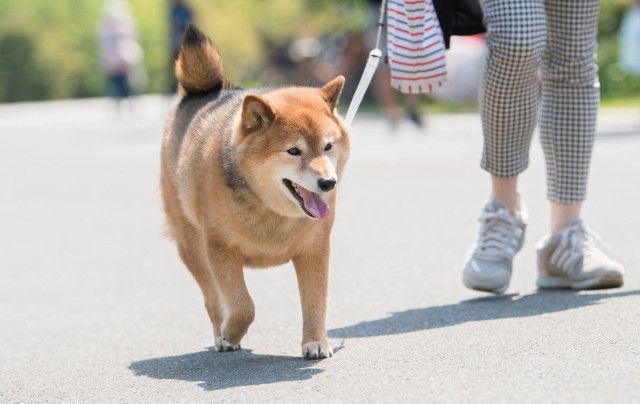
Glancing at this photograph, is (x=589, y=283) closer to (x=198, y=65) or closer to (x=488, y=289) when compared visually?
(x=488, y=289)

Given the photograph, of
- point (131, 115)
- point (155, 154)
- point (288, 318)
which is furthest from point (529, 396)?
point (131, 115)

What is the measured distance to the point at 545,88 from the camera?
229 inches

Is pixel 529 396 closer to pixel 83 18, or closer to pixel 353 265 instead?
pixel 353 265

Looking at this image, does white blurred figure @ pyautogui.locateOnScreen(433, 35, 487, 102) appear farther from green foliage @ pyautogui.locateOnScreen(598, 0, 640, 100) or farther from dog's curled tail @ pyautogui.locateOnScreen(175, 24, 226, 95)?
dog's curled tail @ pyautogui.locateOnScreen(175, 24, 226, 95)

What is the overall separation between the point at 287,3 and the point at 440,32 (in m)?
29.8

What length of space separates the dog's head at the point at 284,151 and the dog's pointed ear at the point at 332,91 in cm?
17

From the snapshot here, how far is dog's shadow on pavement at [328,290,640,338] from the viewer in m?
4.97

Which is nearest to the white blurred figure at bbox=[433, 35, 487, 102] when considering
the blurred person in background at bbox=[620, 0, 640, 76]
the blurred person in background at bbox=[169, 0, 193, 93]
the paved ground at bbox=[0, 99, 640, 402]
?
the blurred person in background at bbox=[169, 0, 193, 93]

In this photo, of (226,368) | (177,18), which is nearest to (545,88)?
(226,368)

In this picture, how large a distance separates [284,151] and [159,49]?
25550 mm

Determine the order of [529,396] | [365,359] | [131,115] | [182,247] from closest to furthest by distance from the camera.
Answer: [529,396], [365,359], [182,247], [131,115]

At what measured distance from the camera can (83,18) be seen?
2853 centimetres

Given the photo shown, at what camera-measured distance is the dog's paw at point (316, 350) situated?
4.52 meters

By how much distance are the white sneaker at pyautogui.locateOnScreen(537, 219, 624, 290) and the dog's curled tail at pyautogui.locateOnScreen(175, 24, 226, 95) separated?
154 centimetres
